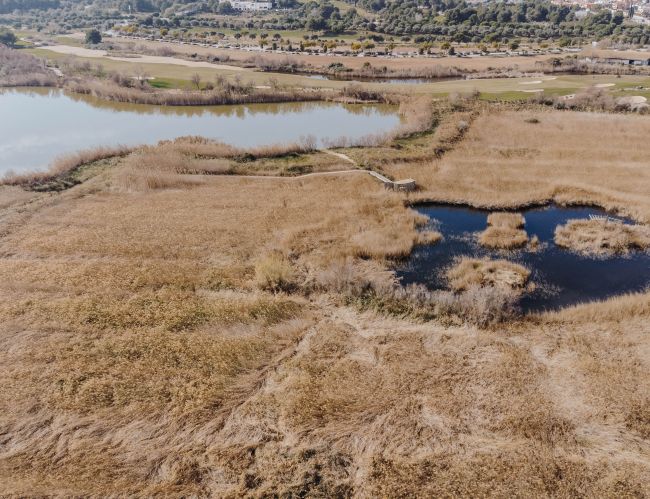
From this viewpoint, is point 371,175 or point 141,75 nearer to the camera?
point 371,175

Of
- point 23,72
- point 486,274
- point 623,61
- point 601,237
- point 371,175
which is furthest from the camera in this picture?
point 623,61

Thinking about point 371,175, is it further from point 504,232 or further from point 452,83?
point 452,83

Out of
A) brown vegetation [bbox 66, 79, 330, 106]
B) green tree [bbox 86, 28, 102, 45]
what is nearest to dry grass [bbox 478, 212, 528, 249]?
brown vegetation [bbox 66, 79, 330, 106]

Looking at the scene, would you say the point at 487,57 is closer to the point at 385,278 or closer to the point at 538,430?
the point at 385,278

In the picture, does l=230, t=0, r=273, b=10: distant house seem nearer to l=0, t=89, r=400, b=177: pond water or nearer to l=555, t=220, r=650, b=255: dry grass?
l=0, t=89, r=400, b=177: pond water

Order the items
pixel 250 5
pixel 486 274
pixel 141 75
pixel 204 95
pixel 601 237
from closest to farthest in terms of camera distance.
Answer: pixel 486 274 < pixel 601 237 < pixel 204 95 < pixel 141 75 < pixel 250 5

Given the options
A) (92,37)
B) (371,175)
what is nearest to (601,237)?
(371,175)

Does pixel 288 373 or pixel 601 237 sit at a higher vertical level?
pixel 601 237
